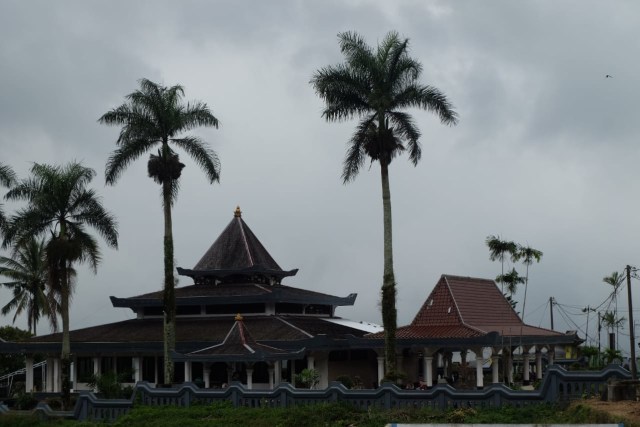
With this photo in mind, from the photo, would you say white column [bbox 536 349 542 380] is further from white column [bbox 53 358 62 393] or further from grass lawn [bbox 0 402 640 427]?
white column [bbox 53 358 62 393]

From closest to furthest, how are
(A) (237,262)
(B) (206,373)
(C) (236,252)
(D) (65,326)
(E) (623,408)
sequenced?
(E) (623,408) → (D) (65,326) → (B) (206,373) → (A) (237,262) → (C) (236,252)

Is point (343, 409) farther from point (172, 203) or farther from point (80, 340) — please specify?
point (80, 340)

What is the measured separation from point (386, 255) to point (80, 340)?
75.4 feet

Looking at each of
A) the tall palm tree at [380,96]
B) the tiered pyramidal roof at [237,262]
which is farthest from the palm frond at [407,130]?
the tiered pyramidal roof at [237,262]

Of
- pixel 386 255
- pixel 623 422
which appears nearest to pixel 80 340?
pixel 386 255

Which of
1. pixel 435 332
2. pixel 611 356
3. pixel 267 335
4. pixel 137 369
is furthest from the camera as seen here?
pixel 611 356

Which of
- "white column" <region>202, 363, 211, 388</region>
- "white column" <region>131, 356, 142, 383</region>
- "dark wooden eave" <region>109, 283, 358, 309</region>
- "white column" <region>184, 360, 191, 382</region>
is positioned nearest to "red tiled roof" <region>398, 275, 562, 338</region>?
"dark wooden eave" <region>109, 283, 358, 309</region>

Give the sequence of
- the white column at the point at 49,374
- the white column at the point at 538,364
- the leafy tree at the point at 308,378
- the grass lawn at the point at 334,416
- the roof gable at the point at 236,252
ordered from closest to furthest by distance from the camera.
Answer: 1. the grass lawn at the point at 334,416
2. the leafy tree at the point at 308,378
3. the white column at the point at 49,374
4. the white column at the point at 538,364
5. the roof gable at the point at 236,252

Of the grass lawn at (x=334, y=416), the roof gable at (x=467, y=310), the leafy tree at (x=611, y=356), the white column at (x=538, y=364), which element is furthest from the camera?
the leafy tree at (x=611, y=356)

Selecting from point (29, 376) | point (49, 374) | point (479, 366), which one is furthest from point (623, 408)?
point (29, 376)

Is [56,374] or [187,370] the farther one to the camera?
[56,374]

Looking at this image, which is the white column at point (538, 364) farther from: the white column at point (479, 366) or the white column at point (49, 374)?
the white column at point (49, 374)

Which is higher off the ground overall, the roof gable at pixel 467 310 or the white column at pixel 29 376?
the roof gable at pixel 467 310

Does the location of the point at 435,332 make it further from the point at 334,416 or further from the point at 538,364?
the point at 334,416
